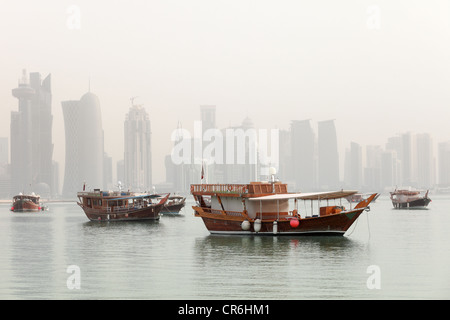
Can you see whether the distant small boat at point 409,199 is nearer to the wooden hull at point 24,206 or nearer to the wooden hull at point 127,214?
the wooden hull at point 127,214

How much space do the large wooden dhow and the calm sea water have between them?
1025 mm

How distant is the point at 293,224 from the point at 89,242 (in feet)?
61.9

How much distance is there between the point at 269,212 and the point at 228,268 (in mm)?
15785

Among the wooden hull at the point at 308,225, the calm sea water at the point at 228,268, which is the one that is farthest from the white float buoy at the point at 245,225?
the calm sea water at the point at 228,268

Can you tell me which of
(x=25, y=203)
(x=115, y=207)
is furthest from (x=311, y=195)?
(x=25, y=203)

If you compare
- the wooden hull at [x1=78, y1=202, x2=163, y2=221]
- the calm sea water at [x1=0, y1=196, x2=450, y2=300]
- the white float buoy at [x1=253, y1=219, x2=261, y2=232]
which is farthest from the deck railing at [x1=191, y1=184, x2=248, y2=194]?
the wooden hull at [x1=78, y1=202, x2=163, y2=221]

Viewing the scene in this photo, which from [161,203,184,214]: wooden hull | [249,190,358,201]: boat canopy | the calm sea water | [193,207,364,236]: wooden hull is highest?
[249,190,358,201]: boat canopy

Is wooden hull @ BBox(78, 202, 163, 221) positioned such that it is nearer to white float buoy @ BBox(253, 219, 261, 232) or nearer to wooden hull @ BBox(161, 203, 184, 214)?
white float buoy @ BBox(253, 219, 261, 232)

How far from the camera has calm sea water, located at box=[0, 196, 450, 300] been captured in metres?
28.4
